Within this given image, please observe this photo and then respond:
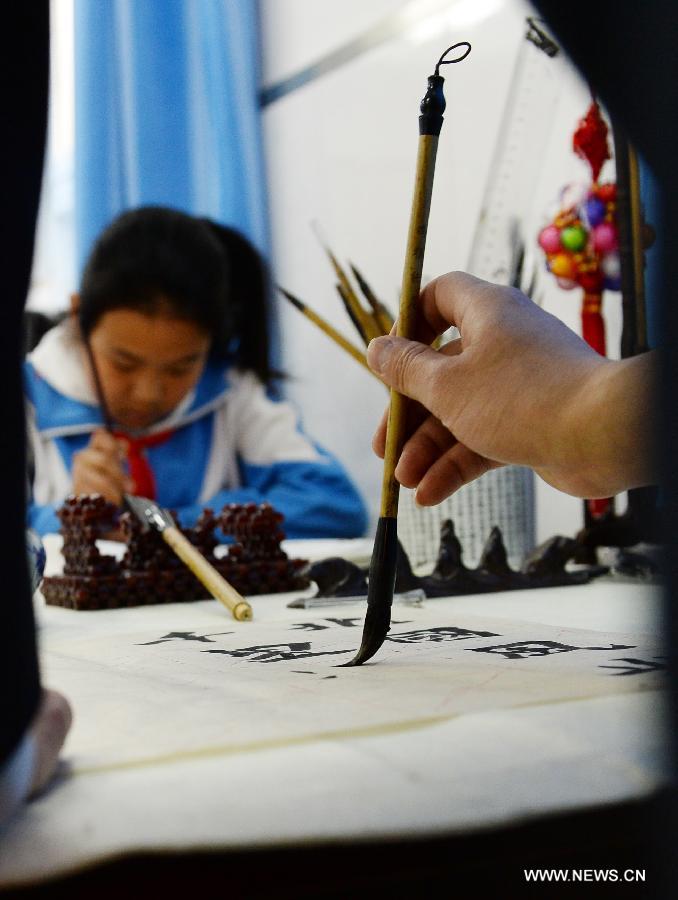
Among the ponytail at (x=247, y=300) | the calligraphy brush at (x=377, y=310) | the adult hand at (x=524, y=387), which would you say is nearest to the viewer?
the adult hand at (x=524, y=387)

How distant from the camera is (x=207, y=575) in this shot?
632 mm

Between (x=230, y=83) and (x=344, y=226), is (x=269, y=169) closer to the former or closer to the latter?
(x=230, y=83)

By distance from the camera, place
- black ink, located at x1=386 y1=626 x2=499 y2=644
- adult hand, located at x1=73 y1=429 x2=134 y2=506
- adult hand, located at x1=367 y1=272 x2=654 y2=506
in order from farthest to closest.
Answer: adult hand, located at x1=73 y1=429 x2=134 y2=506 < black ink, located at x1=386 y1=626 x2=499 y2=644 < adult hand, located at x1=367 y1=272 x2=654 y2=506

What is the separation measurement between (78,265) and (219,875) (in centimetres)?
156

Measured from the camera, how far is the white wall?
1.17 metres

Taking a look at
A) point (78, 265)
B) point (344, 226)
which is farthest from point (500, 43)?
point (78, 265)

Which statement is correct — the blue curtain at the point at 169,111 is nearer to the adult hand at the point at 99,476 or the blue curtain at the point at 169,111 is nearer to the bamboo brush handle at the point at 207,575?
the adult hand at the point at 99,476

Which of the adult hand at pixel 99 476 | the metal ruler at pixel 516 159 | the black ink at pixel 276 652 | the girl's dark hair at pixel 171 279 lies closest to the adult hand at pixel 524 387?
the black ink at pixel 276 652

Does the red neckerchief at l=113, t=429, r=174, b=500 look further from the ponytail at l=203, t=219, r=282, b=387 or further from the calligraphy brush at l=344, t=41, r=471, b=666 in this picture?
the calligraphy brush at l=344, t=41, r=471, b=666

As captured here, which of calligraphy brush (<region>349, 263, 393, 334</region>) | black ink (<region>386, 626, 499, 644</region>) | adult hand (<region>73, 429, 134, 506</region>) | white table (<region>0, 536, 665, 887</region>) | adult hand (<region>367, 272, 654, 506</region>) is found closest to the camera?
white table (<region>0, 536, 665, 887</region>)

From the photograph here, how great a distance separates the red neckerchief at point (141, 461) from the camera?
144 cm

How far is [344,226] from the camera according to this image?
1628 millimetres

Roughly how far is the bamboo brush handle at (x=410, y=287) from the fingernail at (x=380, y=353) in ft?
0.04

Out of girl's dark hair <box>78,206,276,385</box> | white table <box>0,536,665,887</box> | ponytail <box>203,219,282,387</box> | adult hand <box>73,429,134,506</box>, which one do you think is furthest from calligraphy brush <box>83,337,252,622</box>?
ponytail <box>203,219,282,387</box>
